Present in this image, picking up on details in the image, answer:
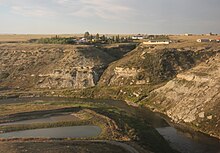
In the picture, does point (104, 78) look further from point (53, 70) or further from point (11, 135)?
point (11, 135)

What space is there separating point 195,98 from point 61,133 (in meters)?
24.9

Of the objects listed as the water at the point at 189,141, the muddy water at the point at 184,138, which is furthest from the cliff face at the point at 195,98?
the water at the point at 189,141

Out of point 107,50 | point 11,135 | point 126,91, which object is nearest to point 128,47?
point 107,50

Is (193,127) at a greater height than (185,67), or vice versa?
(185,67)

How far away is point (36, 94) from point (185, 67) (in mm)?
35587

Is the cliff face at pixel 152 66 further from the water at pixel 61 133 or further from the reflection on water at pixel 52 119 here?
the water at pixel 61 133

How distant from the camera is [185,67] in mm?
85750

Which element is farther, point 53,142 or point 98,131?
point 98,131

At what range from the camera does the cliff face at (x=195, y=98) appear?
5300 cm

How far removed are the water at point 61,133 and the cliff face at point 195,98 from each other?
16.0 metres

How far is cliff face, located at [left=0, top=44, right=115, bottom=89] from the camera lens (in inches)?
3558

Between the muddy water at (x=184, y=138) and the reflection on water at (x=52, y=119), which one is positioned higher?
the reflection on water at (x=52, y=119)

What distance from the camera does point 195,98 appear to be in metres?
59.8

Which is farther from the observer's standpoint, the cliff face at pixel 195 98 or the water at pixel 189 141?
the cliff face at pixel 195 98
